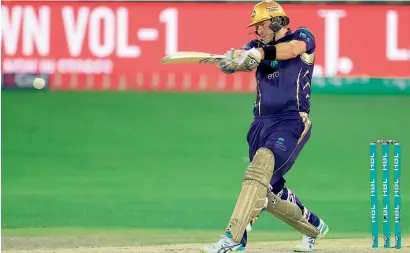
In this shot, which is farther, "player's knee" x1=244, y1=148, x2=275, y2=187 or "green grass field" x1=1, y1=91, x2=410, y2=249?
"green grass field" x1=1, y1=91, x2=410, y2=249

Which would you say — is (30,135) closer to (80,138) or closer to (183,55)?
(80,138)

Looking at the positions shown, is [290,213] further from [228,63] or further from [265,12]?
[265,12]

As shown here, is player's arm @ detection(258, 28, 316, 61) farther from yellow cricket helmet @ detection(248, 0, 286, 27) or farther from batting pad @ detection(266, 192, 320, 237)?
batting pad @ detection(266, 192, 320, 237)

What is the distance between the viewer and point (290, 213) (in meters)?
7.82

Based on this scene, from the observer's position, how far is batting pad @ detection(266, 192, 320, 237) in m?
7.71

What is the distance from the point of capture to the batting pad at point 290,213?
7711 mm

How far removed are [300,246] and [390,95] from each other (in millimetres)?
11548

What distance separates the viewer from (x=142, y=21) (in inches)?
722

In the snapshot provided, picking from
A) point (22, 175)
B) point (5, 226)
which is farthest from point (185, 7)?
point (5, 226)

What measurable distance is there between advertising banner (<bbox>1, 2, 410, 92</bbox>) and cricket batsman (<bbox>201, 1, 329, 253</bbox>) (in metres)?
10.6

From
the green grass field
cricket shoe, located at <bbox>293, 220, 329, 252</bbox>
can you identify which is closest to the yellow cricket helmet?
cricket shoe, located at <bbox>293, 220, 329, 252</bbox>

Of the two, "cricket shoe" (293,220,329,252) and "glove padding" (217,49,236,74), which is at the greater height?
"glove padding" (217,49,236,74)

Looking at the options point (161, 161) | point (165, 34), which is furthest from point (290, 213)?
point (165, 34)

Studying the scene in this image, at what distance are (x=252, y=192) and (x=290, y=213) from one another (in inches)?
26.0
